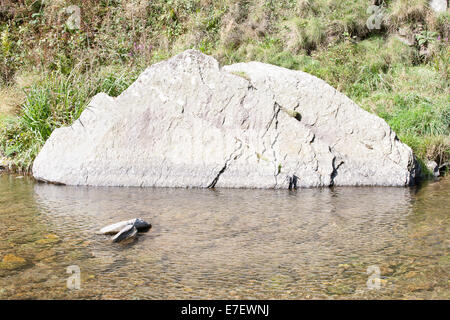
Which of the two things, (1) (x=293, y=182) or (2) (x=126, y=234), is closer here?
(2) (x=126, y=234)

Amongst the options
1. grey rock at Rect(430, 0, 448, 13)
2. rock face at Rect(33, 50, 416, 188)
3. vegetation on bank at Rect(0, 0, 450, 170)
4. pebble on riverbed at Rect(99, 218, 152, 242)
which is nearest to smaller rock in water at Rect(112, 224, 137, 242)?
pebble on riverbed at Rect(99, 218, 152, 242)

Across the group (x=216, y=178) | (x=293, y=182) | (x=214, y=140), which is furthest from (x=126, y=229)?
(x=293, y=182)

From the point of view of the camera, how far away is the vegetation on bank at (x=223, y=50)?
7754mm

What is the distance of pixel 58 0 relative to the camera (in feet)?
38.9

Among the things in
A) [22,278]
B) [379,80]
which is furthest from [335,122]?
[22,278]

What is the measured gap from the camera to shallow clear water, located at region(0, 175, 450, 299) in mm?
3203

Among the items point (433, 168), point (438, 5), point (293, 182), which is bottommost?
point (293, 182)

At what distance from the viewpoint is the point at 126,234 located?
419 centimetres

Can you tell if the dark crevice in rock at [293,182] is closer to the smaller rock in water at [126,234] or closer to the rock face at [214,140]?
the rock face at [214,140]

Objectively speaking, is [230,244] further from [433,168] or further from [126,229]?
[433,168]

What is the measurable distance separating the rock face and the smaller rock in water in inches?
81.2

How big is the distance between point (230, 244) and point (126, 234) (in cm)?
90

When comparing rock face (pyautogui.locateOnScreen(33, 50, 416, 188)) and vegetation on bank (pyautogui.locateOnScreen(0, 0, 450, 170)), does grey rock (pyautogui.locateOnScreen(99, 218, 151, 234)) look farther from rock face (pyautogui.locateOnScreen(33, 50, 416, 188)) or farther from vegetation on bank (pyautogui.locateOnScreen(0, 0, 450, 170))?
vegetation on bank (pyautogui.locateOnScreen(0, 0, 450, 170))

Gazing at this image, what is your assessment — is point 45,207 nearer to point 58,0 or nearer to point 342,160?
point 342,160
